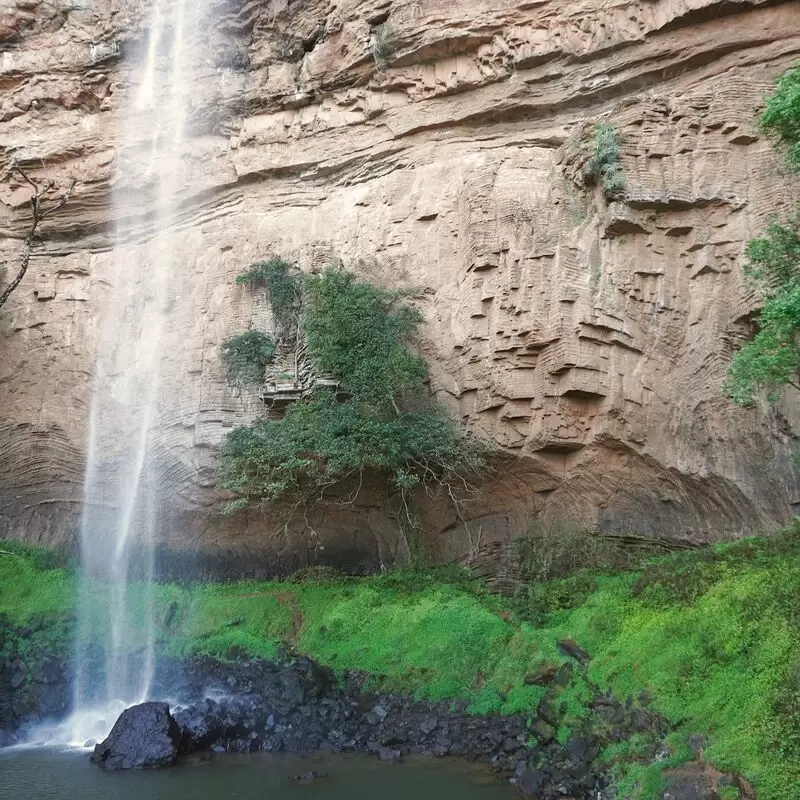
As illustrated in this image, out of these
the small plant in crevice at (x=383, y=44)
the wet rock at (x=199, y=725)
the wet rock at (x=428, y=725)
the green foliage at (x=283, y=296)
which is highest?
the small plant in crevice at (x=383, y=44)

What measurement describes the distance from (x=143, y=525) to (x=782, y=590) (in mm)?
11759

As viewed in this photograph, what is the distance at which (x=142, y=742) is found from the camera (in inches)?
348

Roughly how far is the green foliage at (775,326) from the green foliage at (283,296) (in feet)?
27.6

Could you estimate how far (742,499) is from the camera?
11.1 meters

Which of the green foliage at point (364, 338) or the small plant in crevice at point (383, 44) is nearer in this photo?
the green foliage at point (364, 338)

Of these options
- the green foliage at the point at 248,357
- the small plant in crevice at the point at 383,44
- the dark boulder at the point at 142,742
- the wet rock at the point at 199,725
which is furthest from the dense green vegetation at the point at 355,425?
the small plant in crevice at the point at 383,44

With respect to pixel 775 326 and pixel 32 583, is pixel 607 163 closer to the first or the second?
pixel 775 326

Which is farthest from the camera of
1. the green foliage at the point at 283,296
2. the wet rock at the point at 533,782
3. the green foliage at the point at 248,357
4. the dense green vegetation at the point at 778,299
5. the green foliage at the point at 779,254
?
the green foliage at the point at 283,296

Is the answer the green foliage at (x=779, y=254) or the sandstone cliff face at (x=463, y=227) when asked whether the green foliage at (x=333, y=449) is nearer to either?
the sandstone cliff face at (x=463, y=227)

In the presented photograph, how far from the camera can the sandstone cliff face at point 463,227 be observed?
12.2m

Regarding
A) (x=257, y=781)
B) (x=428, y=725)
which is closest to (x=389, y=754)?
(x=428, y=725)

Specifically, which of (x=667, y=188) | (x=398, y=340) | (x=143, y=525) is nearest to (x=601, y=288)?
(x=667, y=188)

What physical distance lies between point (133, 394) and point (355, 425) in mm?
5590

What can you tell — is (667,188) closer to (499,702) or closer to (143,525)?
(499,702)
